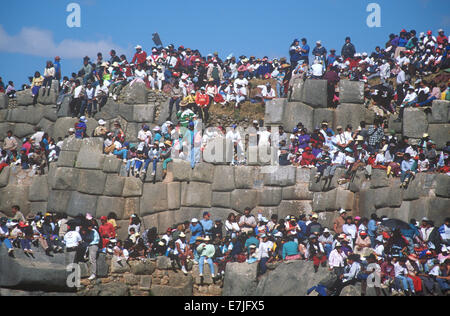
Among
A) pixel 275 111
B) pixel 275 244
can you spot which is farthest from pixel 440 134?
pixel 275 244

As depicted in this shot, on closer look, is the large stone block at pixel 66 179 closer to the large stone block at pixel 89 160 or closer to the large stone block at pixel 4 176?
the large stone block at pixel 89 160

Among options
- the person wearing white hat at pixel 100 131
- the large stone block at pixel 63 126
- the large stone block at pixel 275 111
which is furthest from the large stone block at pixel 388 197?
the large stone block at pixel 63 126

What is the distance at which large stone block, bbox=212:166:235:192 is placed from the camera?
18922 mm

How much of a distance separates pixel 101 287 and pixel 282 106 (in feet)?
27.1

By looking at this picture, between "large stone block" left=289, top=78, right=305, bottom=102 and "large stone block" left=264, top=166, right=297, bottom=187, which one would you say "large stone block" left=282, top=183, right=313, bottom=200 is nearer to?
"large stone block" left=264, top=166, right=297, bottom=187

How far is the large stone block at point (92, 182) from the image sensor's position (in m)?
19.1

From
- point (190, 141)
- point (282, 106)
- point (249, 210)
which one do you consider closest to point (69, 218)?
point (190, 141)

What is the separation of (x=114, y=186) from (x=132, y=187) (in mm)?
580

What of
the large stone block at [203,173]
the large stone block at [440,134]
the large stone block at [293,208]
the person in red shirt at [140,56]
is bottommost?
the large stone block at [293,208]

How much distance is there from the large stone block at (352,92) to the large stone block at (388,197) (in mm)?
3846

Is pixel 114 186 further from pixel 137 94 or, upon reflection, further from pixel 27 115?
pixel 27 115

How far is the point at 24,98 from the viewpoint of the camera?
78.7 ft

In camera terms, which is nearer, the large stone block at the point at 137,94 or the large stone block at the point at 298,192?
the large stone block at the point at 298,192

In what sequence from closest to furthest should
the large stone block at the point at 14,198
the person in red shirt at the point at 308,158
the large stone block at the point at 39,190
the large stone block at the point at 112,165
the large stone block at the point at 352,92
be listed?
the person in red shirt at the point at 308,158 < the large stone block at the point at 112,165 < the large stone block at the point at 352,92 < the large stone block at the point at 39,190 < the large stone block at the point at 14,198
